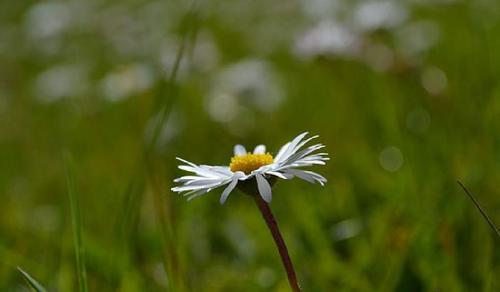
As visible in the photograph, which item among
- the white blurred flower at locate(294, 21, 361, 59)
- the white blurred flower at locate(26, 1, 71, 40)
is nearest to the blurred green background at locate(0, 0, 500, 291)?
the white blurred flower at locate(294, 21, 361, 59)

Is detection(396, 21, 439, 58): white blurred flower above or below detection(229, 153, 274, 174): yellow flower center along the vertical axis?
above

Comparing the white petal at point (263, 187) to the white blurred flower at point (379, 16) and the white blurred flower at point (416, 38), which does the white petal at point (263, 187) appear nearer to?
the white blurred flower at point (379, 16)

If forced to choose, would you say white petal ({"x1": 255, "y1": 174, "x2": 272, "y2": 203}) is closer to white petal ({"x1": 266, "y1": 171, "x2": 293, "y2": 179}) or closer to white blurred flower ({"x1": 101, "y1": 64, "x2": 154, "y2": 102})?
white petal ({"x1": 266, "y1": 171, "x2": 293, "y2": 179})

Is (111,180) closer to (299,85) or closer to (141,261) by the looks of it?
(141,261)

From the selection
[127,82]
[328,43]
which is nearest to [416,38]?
[328,43]

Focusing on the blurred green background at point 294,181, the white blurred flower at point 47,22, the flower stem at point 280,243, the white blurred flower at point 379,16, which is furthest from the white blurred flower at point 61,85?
the flower stem at point 280,243
